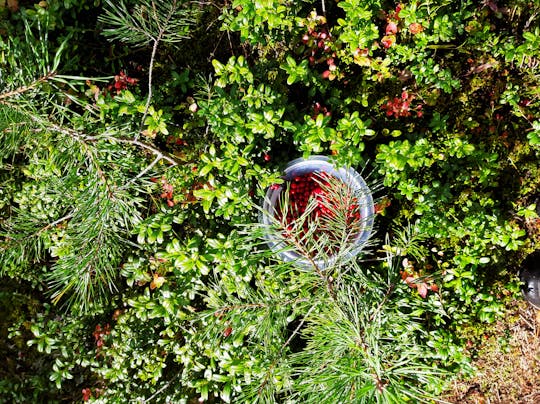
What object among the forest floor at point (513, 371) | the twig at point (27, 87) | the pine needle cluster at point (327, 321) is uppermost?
the twig at point (27, 87)

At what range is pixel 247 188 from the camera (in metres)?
2.01

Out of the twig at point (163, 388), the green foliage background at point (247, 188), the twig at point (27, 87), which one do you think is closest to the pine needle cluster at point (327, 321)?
the green foliage background at point (247, 188)

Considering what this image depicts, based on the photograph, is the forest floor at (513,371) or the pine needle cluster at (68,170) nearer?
the pine needle cluster at (68,170)

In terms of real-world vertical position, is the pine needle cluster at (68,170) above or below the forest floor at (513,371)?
above

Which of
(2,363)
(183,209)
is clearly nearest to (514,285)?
(183,209)

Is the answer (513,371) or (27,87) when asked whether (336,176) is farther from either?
(513,371)

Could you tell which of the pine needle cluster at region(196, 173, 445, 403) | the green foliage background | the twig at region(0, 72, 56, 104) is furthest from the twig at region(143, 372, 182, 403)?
the twig at region(0, 72, 56, 104)

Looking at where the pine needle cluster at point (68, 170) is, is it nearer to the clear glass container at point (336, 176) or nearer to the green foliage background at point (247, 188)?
the green foliage background at point (247, 188)

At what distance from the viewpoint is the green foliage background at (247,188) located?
1916 millimetres

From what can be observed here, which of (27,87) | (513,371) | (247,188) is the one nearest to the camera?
(27,87)

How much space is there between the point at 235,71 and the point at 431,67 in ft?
3.30

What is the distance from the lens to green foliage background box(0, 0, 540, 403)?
6.29 ft

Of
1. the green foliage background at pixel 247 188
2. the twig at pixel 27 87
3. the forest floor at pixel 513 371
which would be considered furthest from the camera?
the forest floor at pixel 513 371

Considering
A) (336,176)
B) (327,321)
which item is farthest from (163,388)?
(336,176)
